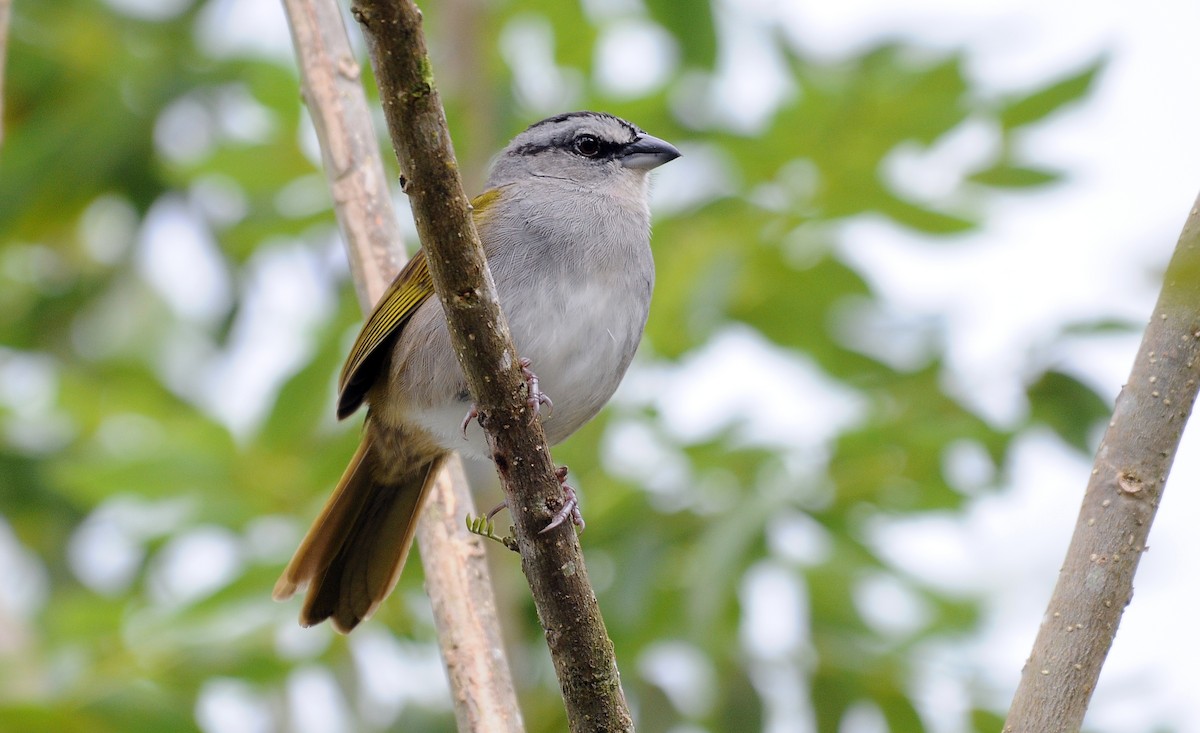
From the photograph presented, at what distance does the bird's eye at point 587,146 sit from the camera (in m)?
4.10

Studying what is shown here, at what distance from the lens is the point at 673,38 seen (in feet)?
14.4

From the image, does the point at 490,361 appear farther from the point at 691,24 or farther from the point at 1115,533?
the point at 691,24

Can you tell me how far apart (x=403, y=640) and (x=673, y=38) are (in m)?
2.17

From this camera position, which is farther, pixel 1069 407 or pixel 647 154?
pixel 647 154

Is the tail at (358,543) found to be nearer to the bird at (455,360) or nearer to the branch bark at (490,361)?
the bird at (455,360)

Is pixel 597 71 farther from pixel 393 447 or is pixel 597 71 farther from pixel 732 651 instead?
pixel 732 651

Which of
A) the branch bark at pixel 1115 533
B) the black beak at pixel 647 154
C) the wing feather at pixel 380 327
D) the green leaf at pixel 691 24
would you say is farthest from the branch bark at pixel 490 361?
the green leaf at pixel 691 24

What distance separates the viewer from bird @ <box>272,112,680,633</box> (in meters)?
3.32

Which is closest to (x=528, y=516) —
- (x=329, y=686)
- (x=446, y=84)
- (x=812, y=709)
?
(x=812, y=709)

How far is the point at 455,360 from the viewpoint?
338 centimetres

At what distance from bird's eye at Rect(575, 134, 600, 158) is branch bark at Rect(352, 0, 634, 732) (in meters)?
1.88

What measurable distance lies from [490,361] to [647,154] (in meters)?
1.91

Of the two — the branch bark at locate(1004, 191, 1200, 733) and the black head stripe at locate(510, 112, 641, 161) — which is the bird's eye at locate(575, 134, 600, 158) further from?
the branch bark at locate(1004, 191, 1200, 733)

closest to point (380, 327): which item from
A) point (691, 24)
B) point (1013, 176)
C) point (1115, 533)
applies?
point (691, 24)
